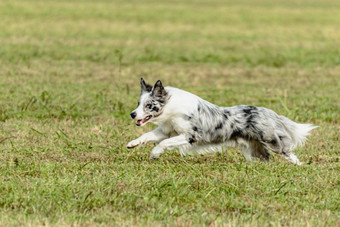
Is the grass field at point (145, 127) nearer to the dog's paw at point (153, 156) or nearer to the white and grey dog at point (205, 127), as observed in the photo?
the dog's paw at point (153, 156)

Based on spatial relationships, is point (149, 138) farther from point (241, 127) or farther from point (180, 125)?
point (241, 127)

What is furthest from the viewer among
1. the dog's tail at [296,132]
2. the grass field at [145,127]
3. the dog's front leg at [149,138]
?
the dog's tail at [296,132]

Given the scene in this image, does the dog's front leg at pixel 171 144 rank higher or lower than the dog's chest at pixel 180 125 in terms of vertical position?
lower

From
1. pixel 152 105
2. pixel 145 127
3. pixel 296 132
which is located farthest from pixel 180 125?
pixel 145 127

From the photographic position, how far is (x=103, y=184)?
6.64 meters

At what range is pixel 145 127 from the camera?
10.4 metres

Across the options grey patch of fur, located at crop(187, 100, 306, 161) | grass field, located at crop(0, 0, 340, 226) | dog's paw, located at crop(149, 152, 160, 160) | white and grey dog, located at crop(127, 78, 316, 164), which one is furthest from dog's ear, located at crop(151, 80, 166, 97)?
grass field, located at crop(0, 0, 340, 226)

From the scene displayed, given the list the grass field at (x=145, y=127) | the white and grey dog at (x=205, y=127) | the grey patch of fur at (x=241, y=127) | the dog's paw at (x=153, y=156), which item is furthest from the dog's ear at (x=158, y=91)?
the grass field at (x=145, y=127)

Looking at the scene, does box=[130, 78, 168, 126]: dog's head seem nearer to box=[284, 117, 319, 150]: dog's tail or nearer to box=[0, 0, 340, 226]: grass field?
box=[0, 0, 340, 226]: grass field

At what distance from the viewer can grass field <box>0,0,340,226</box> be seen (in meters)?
6.11

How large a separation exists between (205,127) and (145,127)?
99.5 inches

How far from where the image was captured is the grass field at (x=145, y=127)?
611 centimetres

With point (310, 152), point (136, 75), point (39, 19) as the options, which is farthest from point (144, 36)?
point (310, 152)

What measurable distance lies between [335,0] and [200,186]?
201 feet
